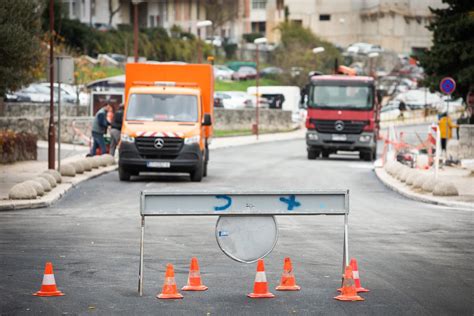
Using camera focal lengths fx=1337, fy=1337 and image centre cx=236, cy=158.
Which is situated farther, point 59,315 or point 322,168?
point 322,168

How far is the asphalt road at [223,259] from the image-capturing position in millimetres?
12227

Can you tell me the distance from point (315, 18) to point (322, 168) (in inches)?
4202

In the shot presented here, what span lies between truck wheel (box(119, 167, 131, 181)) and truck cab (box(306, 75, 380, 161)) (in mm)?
15576

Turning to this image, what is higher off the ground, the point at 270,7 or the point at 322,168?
the point at 270,7

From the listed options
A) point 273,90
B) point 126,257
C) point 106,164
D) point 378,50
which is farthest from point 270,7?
point 126,257

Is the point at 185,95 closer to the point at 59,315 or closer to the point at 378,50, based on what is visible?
the point at 59,315

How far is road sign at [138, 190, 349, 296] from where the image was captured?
1280 cm

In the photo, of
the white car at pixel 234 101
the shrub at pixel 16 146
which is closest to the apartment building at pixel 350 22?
the white car at pixel 234 101

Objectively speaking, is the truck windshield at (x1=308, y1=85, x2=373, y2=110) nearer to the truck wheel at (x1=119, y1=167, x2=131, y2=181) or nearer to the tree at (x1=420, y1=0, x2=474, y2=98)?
the tree at (x1=420, y1=0, x2=474, y2=98)

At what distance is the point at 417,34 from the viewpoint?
147 m

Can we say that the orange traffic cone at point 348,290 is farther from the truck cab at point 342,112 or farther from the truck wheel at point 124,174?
the truck cab at point 342,112

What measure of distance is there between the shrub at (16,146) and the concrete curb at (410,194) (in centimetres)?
1033

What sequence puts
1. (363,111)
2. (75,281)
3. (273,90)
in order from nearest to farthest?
(75,281) < (363,111) < (273,90)

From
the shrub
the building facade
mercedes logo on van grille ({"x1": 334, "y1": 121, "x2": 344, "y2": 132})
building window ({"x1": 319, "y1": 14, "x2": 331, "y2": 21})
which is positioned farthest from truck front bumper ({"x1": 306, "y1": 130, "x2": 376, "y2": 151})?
building window ({"x1": 319, "y1": 14, "x2": 331, "y2": 21})
